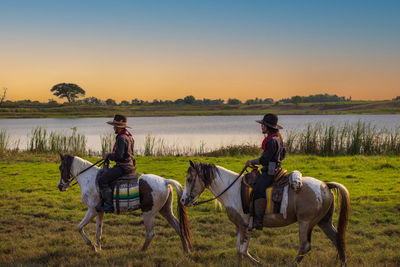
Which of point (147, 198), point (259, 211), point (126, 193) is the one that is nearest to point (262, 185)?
point (259, 211)

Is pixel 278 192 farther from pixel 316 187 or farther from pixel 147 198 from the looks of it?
pixel 147 198

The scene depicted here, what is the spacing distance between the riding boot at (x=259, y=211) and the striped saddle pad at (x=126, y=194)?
222 cm

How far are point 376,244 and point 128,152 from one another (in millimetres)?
4926

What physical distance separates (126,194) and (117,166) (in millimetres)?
543

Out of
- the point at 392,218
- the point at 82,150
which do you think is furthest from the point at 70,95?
the point at 392,218

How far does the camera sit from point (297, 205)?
532 centimetres

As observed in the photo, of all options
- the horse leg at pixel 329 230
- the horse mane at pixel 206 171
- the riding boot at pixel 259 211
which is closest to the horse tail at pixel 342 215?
the horse leg at pixel 329 230

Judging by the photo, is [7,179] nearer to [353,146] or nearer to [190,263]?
[190,263]

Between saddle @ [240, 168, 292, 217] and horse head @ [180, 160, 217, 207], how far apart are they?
57 cm

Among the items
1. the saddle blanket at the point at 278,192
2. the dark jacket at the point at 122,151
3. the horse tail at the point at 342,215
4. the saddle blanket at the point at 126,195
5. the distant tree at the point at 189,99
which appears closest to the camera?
the saddle blanket at the point at 278,192

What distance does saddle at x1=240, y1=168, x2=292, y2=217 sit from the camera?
5.41 m

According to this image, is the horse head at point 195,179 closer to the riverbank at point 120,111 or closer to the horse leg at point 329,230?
the horse leg at point 329,230

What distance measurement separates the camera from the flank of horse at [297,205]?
5281 mm

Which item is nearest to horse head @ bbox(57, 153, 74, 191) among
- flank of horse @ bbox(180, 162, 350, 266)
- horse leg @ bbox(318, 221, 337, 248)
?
flank of horse @ bbox(180, 162, 350, 266)
